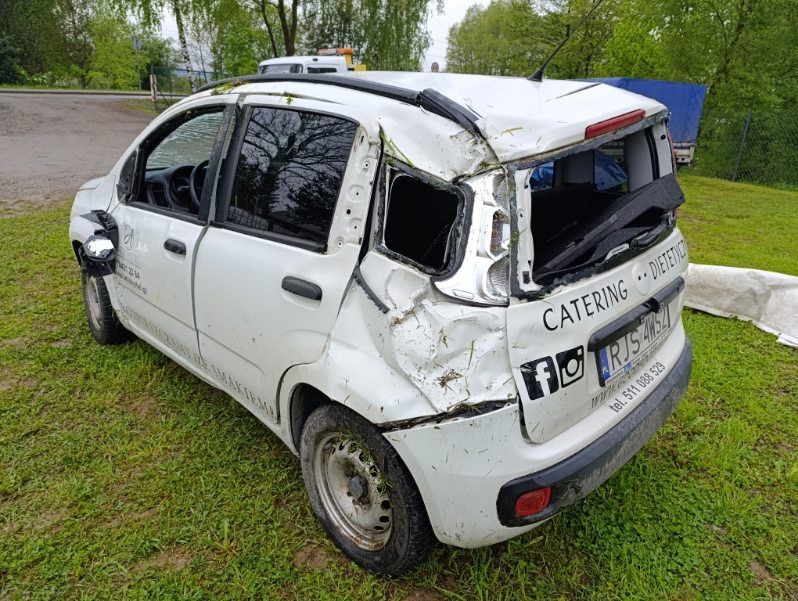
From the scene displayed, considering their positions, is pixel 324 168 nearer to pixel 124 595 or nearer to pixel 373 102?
pixel 373 102

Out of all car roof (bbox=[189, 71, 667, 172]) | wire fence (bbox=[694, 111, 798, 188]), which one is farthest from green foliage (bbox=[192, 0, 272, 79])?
car roof (bbox=[189, 71, 667, 172])

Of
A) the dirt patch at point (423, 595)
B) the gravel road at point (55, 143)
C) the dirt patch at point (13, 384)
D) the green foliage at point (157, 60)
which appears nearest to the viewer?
the dirt patch at point (423, 595)

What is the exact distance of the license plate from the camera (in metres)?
1.86

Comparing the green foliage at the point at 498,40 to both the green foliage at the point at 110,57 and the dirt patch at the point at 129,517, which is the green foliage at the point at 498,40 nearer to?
the green foliage at the point at 110,57

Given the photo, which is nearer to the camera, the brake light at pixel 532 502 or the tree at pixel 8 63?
the brake light at pixel 532 502

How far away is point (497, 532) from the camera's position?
5.67 feet

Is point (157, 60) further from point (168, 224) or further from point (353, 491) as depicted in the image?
point (353, 491)

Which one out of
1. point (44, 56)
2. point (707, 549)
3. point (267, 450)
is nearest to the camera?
point (707, 549)

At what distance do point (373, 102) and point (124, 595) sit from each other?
2.06 m

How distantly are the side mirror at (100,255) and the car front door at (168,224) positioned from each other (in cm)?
5

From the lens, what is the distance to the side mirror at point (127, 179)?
319 centimetres

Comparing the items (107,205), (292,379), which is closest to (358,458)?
(292,379)

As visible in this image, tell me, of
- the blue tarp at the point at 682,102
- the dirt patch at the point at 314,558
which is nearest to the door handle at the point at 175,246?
the dirt patch at the point at 314,558

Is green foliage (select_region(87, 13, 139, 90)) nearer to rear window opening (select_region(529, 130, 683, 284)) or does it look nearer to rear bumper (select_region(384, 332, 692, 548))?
rear window opening (select_region(529, 130, 683, 284))
